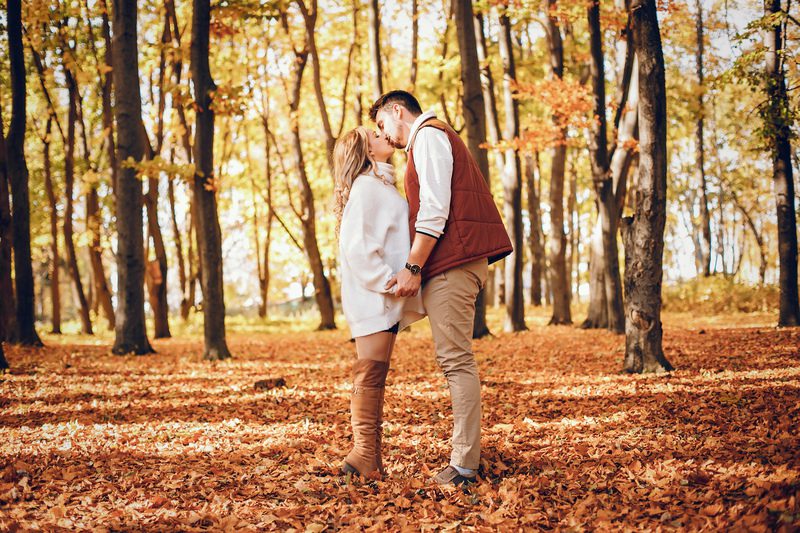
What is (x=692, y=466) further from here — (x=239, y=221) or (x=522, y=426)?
(x=239, y=221)

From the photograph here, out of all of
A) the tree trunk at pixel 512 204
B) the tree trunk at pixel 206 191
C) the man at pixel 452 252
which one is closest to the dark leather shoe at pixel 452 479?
the man at pixel 452 252

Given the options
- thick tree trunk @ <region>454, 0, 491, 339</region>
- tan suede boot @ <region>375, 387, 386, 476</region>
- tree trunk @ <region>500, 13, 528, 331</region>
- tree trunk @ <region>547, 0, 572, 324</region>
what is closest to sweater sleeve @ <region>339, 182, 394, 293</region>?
tan suede boot @ <region>375, 387, 386, 476</region>

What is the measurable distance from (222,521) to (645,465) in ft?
8.40

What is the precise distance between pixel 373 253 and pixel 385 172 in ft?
1.88

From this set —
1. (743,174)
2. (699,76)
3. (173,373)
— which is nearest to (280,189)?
(699,76)

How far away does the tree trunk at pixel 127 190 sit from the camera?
1116 centimetres

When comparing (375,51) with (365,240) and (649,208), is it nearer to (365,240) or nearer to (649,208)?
(649,208)

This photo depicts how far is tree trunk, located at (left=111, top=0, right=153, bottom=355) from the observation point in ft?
36.6

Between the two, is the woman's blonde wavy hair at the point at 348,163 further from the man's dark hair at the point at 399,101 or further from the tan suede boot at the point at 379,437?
the tan suede boot at the point at 379,437

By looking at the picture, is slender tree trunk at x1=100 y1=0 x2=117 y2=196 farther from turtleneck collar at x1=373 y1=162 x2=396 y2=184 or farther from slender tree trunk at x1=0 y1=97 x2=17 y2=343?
turtleneck collar at x1=373 y1=162 x2=396 y2=184

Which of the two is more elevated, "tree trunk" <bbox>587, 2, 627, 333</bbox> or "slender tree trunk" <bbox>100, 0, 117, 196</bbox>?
"slender tree trunk" <bbox>100, 0, 117, 196</bbox>

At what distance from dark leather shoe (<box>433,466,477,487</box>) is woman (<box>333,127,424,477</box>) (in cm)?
43

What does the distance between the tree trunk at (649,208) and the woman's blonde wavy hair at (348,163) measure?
4.62 metres

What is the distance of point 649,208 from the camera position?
7.36 metres
